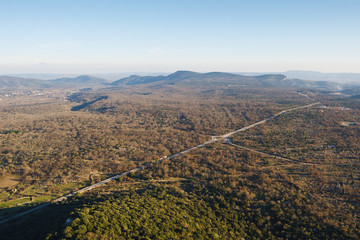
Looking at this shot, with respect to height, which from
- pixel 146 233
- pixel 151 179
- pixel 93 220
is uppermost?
pixel 93 220

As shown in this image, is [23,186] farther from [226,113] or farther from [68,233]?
[226,113]

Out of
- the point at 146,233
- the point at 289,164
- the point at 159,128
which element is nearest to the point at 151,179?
the point at 146,233

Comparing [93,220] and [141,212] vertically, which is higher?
[93,220]

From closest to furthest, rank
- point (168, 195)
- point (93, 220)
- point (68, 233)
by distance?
point (68, 233) → point (93, 220) → point (168, 195)

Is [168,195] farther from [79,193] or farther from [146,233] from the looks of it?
[79,193]

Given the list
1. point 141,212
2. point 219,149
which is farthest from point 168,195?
point 219,149

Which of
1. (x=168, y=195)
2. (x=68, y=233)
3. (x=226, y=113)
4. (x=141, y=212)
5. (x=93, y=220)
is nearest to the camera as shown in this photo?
(x=68, y=233)

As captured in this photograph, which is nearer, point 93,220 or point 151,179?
point 93,220
